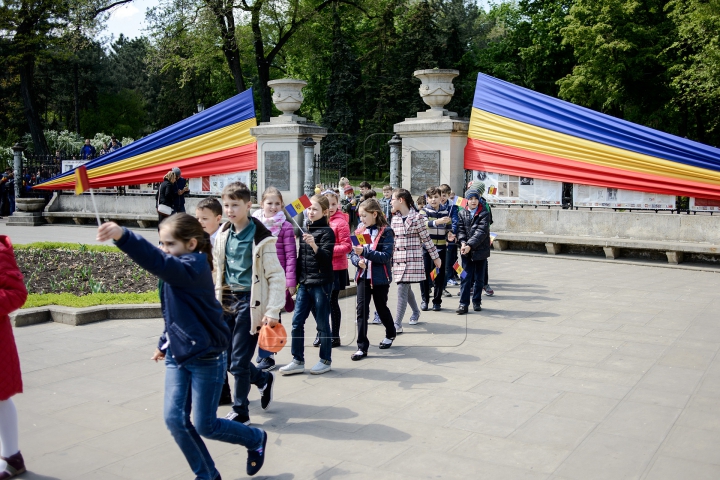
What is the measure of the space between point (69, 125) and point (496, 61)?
126 ft

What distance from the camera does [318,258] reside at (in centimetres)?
689

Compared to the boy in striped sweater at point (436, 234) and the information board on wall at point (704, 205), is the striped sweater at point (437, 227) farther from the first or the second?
the information board on wall at point (704, 205)

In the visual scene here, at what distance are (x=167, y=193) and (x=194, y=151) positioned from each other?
4.06m

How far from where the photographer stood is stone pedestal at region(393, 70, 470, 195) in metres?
16.6

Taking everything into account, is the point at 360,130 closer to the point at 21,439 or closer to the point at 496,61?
the point at 496,61

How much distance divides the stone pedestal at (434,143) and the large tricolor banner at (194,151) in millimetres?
4143

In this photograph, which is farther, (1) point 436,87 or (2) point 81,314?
(1) point 436,87

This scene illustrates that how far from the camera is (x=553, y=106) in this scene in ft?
53.7

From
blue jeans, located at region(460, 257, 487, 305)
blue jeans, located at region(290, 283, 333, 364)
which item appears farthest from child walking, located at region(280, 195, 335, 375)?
blue jeans, located at region(460, 257, 487, 305)

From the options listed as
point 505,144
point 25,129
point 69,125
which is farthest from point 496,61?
point 69,125

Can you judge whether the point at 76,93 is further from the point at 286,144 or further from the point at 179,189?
the point at 179,189

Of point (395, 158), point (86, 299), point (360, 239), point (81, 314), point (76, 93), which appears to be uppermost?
point (76, 93)

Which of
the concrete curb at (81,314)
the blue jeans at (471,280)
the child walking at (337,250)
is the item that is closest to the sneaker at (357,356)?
the child walking at (337,250)

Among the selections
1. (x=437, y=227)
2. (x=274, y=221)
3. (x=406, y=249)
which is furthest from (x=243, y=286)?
(x=437, y=227)
